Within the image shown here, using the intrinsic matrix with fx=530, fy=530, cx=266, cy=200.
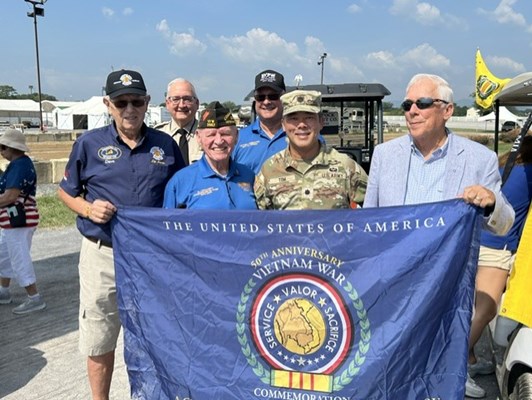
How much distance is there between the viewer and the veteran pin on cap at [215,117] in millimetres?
3072

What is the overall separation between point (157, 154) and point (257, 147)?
959 millimetres

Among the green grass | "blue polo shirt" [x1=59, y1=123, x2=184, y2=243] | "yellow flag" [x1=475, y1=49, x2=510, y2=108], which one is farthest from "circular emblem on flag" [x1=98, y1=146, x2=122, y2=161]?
"yellow flag" [x1=475, y1=49, x2=510, y2=108]

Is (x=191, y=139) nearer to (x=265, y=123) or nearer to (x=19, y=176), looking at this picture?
(x=265, y=123)

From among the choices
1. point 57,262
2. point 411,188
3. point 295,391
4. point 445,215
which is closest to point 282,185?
point 411,188

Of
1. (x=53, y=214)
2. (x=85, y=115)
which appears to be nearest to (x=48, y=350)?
(x=53, y=214)

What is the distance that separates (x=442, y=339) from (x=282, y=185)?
117cm

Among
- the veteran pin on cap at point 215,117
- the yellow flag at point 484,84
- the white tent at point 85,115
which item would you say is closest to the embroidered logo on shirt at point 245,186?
the veteran pin on cap at point 215,117

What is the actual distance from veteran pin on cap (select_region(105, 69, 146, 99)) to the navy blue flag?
0.82m

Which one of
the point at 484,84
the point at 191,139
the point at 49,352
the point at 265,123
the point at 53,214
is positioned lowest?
the point at 49,352

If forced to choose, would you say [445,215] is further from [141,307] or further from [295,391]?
[141,307]

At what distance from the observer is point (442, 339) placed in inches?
100

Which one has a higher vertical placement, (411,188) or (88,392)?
(411,188)

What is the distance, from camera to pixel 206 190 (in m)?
3.06

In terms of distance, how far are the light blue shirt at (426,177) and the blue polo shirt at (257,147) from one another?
121 centimetres
